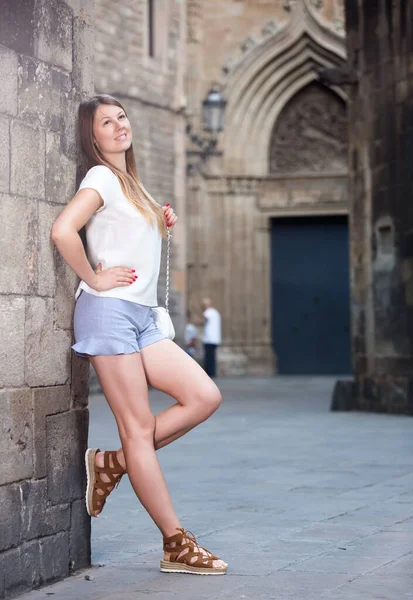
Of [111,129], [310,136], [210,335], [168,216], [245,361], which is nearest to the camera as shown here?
[111,129]

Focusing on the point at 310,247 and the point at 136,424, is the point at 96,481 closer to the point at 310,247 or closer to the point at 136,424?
the point at 136,424

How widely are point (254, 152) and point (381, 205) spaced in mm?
12282

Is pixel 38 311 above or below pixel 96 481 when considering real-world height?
above

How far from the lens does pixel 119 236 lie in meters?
4.74

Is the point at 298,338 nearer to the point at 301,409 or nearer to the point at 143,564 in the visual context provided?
the point at 301,409

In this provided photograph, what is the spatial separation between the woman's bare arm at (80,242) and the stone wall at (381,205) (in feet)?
29.7

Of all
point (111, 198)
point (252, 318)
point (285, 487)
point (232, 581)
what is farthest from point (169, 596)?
point (252, 318)

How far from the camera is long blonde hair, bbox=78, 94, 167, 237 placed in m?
4.78

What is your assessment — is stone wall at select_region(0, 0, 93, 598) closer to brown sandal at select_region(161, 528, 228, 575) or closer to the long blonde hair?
the long blonde hair

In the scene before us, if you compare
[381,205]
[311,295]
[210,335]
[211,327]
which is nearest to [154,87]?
[211,327]

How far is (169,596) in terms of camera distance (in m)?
4.36

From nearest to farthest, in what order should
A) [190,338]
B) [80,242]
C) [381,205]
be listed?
[80,242] → [381,205] → [190,338]

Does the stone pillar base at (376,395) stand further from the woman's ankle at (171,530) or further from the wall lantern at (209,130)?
the wall lantern at (209,130)

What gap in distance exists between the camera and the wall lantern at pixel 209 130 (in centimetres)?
2331
